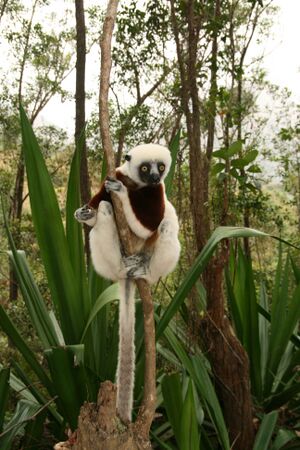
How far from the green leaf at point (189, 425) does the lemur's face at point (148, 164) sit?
2.51 feet

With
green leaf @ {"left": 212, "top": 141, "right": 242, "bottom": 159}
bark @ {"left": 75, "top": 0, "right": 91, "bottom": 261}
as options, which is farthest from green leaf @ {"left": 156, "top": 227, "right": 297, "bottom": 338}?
bark @ {"left": 75, "top": 0, "right": 91, "bottom": 261}

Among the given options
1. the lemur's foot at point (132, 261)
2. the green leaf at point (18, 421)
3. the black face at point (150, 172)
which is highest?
the black face at point (150, 172)

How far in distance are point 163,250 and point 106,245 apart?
0.22m

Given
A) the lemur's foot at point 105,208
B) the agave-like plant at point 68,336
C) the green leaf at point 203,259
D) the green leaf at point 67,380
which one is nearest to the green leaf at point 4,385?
the agave-like plant at point 68,336

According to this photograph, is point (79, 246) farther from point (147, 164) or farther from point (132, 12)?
point (132, 12)

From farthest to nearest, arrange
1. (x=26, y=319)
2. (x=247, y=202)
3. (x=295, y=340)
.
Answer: (x=26, y=319), (x=247, y=202), (x=295, y=340)

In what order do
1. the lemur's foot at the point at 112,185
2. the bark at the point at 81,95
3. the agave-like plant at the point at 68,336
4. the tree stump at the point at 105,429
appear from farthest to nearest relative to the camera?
1. the bark at the point at 81,95
2. the agave-like plant at the point at 68,336
3. the lemur's foot at the point at 112,185
4. the tree stump at the point at 105,429

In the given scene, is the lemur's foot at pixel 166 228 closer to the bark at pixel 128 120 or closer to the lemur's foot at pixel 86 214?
the lemur's foot at pixel 86 214

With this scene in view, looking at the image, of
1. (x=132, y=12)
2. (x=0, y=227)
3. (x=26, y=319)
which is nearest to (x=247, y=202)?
(x=132, y=12)

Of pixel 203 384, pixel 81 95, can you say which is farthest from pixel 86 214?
pixel 81 95

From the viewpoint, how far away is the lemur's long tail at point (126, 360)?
1.98 metres

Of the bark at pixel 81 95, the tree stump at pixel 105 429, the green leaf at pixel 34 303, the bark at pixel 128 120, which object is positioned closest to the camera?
the tree stump at pixel 105 429

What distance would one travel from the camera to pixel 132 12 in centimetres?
605

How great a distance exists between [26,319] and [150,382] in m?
4.89
